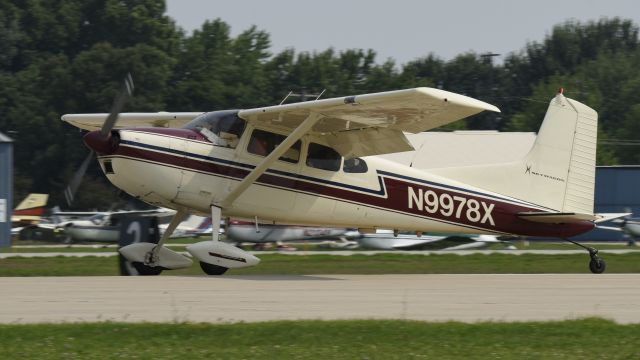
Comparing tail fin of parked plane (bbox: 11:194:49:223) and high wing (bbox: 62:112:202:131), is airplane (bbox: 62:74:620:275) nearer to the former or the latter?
high wing (bbox: 62:112:202:131)

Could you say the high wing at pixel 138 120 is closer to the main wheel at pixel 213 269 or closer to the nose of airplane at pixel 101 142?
the nose of airplane at pixel 101 142

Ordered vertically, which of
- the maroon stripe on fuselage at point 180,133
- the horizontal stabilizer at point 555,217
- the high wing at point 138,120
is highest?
the high wing at point 138,120

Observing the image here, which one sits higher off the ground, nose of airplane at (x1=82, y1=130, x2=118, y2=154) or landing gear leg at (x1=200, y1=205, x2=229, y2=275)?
nose of airplane at (x1=82, y1=130, x2=118, y2=154)

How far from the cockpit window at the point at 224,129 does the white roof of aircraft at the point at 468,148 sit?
28.0 m

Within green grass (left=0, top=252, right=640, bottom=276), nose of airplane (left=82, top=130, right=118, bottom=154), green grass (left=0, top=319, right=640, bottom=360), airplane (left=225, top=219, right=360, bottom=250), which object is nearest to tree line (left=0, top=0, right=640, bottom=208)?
airplane (left=225, top=219, right=360, bottom=250)

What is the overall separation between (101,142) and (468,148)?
1226 inches

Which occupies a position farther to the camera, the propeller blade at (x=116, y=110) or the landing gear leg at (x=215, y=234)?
the landing gear leg at (x=215, y=234)

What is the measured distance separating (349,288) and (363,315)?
2946mm

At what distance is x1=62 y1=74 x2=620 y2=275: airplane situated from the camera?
15.0m

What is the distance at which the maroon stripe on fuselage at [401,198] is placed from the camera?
1538cm

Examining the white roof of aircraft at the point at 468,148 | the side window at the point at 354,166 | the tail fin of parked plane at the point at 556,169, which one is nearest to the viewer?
the side window at the point at 354,166

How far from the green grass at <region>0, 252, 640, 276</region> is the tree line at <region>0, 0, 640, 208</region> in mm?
40439

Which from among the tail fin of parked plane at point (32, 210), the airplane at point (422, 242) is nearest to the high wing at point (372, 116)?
the airplane at point (422, 242)

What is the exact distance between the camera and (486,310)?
10930 millimetres
